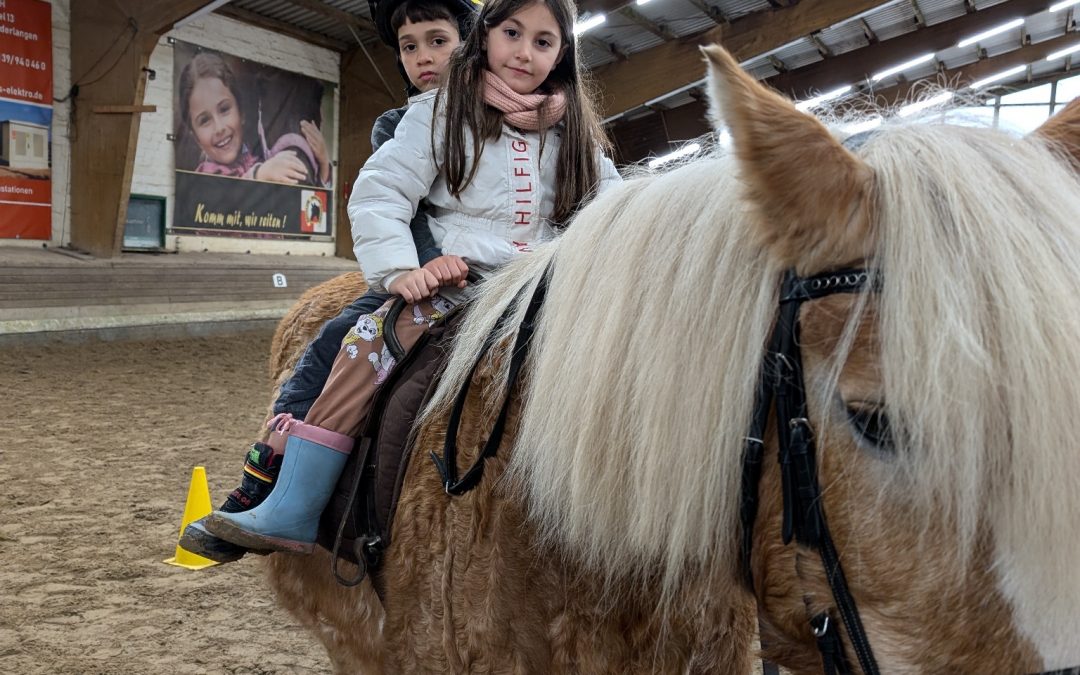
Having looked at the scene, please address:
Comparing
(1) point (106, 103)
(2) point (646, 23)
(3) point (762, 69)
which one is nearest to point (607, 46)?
(2) point (646, 23)

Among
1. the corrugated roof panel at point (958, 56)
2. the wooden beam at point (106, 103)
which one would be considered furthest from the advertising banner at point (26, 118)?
the corrugated roof panel at point (958, 56)

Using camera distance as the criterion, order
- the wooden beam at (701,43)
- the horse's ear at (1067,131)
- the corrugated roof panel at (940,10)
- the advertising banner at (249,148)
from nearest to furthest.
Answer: the horse's ear at (1067,131) < the advertising banner at (249,148) < the wooden beam at (701,43) < the corrugated roof panel at (940,10)

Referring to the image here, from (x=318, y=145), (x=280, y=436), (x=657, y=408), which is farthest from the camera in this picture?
(x=318, y=145)

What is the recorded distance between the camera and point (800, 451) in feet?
2.95

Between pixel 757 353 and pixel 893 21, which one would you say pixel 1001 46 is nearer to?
pixel 893 21

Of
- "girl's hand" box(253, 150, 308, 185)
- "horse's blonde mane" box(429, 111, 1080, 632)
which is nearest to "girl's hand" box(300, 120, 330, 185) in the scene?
"girl's hand" box(253, 150, 308, 185)

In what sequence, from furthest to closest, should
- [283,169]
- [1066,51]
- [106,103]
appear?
[1066,51]
[283,169]
[106,103]

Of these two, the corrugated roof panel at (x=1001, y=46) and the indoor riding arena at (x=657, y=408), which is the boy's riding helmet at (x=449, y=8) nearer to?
the indoor riding arena at (x=657, y=408)

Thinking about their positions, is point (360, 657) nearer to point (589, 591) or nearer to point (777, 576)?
point (589, 591)

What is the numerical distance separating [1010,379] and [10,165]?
897 centimetres

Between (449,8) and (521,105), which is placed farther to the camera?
(449,8)

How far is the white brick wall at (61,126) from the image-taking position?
802cm

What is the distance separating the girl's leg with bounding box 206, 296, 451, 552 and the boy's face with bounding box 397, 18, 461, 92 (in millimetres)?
854

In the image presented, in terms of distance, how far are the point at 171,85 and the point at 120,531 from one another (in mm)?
6960
